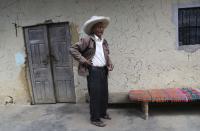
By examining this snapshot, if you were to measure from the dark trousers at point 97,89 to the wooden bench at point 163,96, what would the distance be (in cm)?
55

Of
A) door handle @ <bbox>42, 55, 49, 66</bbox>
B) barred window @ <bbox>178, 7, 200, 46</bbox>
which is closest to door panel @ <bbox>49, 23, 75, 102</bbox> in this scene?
door handle @ <bbox>42, 55, 49, 66</bbox>

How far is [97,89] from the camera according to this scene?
3.70m

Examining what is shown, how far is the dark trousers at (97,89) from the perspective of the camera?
145 inches

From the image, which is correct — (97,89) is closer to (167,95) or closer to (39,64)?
(167,95)

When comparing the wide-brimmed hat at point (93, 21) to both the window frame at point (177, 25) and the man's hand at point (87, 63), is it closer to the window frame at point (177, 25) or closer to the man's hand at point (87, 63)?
the man's hand at point (87, 63)

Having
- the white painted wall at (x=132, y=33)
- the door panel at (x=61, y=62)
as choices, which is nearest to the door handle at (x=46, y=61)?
the door panel at (x=61, y=62)

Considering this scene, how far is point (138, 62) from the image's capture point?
4625mm

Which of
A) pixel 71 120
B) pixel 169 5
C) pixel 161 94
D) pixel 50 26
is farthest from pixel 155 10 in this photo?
pixel 71 120

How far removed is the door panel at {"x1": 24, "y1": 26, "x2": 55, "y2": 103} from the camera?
480 cm

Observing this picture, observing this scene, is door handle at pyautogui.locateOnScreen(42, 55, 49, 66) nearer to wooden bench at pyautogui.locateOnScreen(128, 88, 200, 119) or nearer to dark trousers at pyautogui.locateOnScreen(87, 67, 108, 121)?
dark trousers at pyautogui.locateOnScreen(87, 67, 108, 121)

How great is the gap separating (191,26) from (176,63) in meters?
0.77

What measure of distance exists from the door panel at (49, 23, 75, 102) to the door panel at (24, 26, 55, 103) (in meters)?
0.12

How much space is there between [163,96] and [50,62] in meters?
2.40

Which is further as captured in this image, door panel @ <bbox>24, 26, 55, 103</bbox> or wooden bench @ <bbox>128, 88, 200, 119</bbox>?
door panel @ <bbox>24, 26, 55, 103</bbox>
